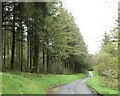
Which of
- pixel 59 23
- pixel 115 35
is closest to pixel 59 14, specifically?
pixel 59 23

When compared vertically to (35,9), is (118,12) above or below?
below

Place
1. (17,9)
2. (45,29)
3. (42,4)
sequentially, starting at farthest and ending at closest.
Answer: (45,29) < (17,9) < (42,4)

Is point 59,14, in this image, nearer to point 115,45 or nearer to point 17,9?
point 17,9

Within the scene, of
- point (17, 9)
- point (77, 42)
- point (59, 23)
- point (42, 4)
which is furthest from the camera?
point (77, 42)

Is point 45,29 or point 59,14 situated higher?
point 59,14

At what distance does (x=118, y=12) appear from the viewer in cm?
1881

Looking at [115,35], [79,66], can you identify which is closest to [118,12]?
[115,35]

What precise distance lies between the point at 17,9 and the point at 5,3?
54.6 inches

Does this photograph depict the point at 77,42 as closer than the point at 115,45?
No

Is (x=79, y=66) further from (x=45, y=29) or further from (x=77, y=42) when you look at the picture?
(x=45, y=29)

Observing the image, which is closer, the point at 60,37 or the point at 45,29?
the point at 45,29

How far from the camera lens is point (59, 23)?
141 ft

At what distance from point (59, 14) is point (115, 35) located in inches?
964

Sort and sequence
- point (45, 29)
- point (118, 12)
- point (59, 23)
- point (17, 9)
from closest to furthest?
point (118, 12)
point (17, 9)
point (45, 29)
point (59, 23)
